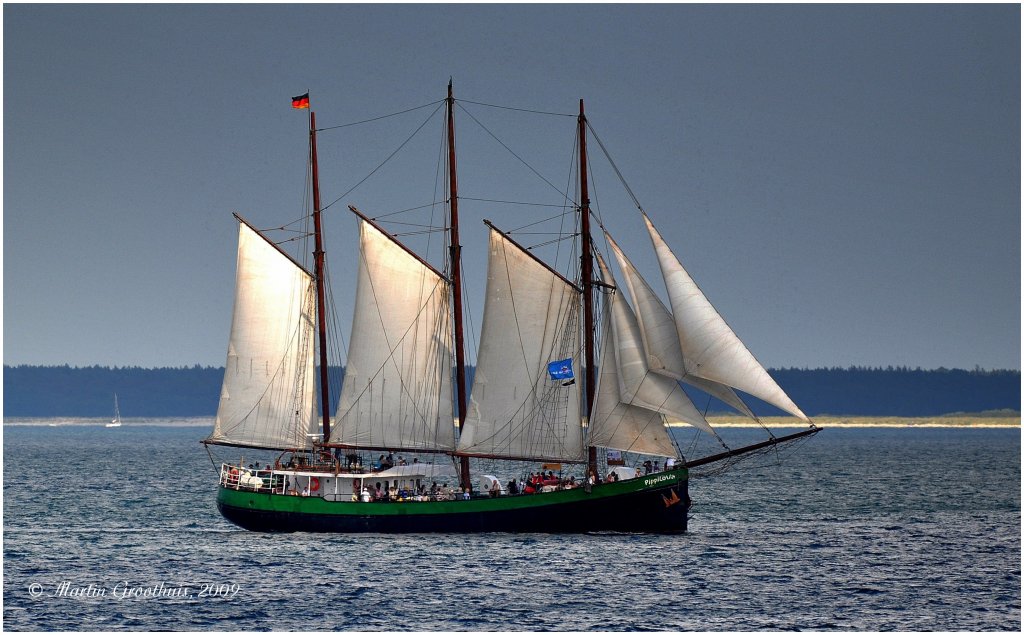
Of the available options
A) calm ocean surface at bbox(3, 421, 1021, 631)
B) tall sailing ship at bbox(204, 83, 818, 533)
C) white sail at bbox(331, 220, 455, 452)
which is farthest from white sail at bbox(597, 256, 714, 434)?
white sail at bbox(331, 220, 455, 452)

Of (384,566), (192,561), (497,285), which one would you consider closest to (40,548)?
(192,561)

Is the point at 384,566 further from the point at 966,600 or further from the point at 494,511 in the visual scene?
the point at 966,600

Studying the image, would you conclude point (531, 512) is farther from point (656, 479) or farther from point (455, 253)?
point (455, 253)

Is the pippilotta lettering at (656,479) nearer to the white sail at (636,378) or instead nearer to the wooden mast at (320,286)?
the white sail at (636,378)

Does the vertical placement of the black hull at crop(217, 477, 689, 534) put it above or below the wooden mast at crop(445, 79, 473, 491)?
below

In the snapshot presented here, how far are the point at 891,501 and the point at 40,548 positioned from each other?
48.8 meters

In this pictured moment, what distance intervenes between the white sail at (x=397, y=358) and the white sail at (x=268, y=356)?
13.0ft

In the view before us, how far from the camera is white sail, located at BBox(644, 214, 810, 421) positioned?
55.8 meters

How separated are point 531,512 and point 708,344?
1012 centimetres

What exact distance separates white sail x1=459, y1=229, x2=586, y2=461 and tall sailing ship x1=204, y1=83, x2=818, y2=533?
0.19 feet

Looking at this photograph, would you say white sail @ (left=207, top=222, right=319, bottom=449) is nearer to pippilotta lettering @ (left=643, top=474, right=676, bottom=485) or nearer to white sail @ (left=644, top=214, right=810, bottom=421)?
pippilotta lettering @ (left=643, top=474, right=676, bottom=485)

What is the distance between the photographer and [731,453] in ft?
190

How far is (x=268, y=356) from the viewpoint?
67.2 metres

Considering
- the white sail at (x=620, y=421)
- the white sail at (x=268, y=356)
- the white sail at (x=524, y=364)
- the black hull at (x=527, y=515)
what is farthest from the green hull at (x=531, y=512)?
the white sail at (x=268, y=356)
